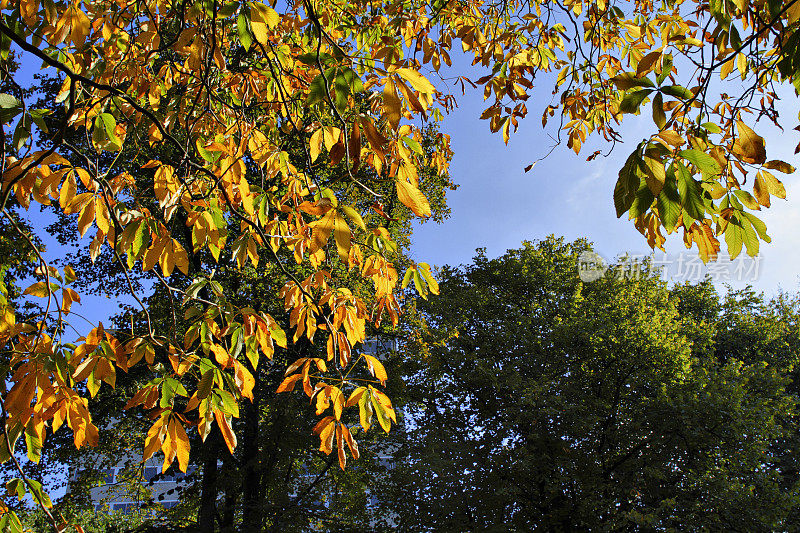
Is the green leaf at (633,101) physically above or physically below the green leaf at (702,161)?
above

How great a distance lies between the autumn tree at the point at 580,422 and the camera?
1103 cm

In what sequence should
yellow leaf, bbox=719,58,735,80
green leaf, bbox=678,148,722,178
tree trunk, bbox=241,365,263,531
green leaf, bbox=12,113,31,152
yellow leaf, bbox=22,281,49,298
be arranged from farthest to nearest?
1. tree trunk, bbox=241,365,263,531
2. yellow leaf, bbox=719,58,735,80
3. yellow leaf, bbox=22,281,49,298
4. green leaf, bbox=12,113,31,152
5. green leaf, bbox=678,148,722,178

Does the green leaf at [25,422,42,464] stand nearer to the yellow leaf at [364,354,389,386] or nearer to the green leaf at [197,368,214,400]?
the green leaf at [197,368,214,400]

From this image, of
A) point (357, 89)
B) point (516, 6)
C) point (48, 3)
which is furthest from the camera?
point (516, 6)

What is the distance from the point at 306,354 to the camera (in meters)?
11.1

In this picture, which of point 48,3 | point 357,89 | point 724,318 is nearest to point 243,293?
point 48,3

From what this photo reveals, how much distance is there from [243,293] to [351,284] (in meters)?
2.48

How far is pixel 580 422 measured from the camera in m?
11.6

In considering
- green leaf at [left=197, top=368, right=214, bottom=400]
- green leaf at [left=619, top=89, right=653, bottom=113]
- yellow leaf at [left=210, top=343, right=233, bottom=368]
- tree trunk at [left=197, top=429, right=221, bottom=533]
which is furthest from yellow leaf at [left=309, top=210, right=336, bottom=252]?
tree trunk at [left=197, top=429, right=221, bottom=533]

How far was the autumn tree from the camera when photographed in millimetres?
11031

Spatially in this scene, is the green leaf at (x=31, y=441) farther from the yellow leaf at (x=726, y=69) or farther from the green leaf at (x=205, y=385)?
the yellow leaf at (x=726, y=69)

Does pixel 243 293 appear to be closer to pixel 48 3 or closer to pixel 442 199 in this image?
pixel 442 199

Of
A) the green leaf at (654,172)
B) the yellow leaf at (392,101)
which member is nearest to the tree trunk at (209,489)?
the yellow leaf at (392,101)

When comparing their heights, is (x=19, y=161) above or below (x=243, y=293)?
below
